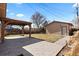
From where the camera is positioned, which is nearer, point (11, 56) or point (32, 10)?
point (11, 56)

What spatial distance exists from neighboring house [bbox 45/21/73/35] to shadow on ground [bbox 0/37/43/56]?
350 millimetres

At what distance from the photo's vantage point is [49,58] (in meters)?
2.49

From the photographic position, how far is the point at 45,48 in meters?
2.57

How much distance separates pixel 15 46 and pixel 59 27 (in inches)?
39.2

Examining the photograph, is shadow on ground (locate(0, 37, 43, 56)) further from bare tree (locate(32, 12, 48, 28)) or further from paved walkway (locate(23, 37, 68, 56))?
bare tree (locate(32, 12, 48, 28))

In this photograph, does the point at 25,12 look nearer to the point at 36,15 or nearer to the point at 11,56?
the point at 36,15

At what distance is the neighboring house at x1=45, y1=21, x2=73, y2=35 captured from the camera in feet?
Result: 8.70

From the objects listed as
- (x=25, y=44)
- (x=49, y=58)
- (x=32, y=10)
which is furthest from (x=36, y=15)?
(x=49, y=58)

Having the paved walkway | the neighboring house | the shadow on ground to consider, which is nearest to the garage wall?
the neighboring house

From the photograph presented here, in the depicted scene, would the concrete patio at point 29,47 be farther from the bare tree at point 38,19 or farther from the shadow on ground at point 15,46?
the bare tree at point 38,19

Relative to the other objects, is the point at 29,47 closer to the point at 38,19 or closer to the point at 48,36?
the point at 48,36

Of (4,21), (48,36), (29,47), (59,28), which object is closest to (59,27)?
(59,28)

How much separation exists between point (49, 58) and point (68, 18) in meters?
0.90

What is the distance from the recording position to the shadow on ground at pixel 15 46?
97.3 inches
